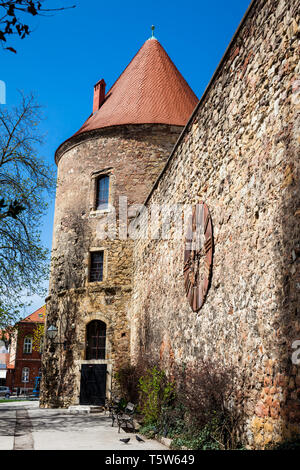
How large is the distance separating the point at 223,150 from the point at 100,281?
33.6 ft

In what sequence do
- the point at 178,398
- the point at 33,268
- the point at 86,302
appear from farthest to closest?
the point at 86,302, the point at 33,268, the point at 178,398

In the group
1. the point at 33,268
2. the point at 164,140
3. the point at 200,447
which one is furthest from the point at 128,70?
the point at 200,447

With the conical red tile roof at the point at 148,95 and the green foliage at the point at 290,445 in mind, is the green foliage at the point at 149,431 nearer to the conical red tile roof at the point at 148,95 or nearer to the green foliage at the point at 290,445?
the green foliage at the point at 290,445

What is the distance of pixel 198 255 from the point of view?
24.1 ft

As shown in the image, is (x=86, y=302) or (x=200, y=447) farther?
(x=86, y=302)

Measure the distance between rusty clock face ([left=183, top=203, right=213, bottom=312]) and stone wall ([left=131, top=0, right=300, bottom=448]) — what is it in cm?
18

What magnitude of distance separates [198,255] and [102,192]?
32.3ft

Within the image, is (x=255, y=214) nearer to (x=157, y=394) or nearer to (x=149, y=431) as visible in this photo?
(x=157, y=394)

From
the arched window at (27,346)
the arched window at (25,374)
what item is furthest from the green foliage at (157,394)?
the arched window at (27,346)

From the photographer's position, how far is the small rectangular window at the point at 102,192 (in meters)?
16.6

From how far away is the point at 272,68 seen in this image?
201 inches

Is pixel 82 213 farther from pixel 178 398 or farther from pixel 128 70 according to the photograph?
pixel 178 398

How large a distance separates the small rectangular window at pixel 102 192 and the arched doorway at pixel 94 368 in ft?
13.4
